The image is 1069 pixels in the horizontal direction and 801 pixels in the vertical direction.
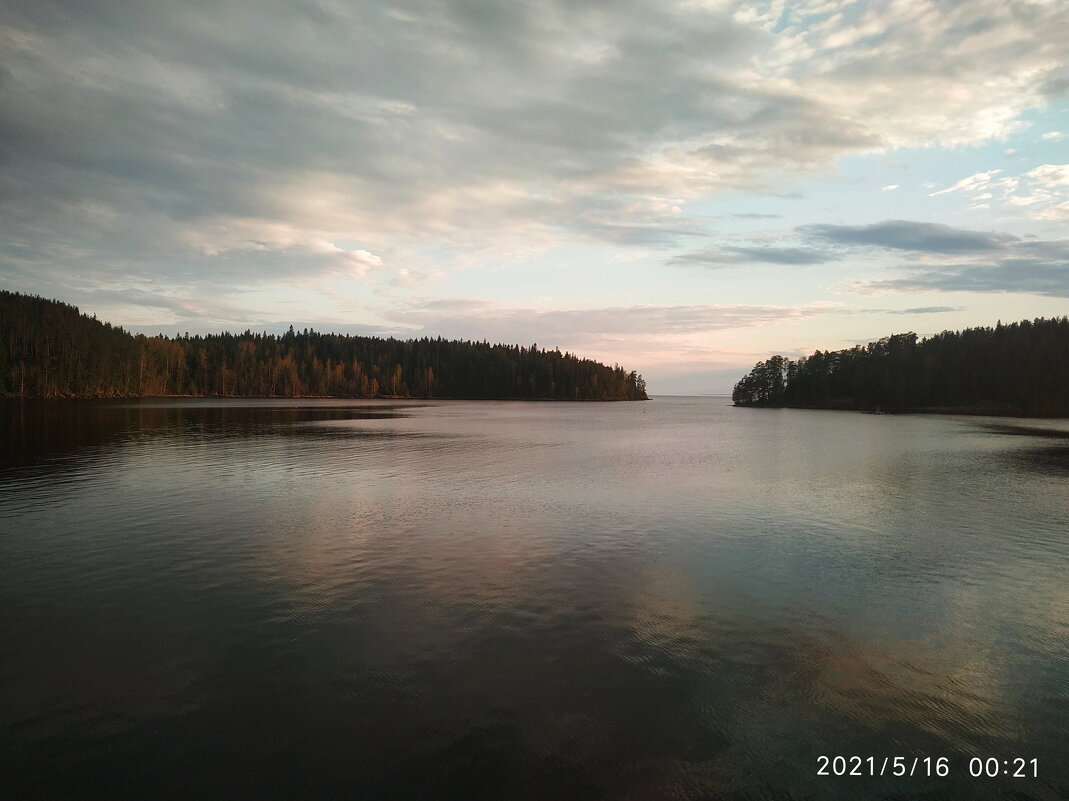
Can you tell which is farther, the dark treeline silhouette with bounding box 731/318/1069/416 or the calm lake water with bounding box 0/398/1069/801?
the dark treeline silhouette with bounding box 731/318/1069/416

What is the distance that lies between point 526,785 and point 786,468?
45009 mm

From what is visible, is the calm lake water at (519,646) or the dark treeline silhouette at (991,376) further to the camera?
the dark treeline silhouette at (991,376)

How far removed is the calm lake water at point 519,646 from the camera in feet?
29.9

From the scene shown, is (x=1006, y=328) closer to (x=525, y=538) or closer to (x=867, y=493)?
(x=867, y=493)

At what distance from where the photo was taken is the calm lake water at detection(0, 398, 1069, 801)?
9.12 meters

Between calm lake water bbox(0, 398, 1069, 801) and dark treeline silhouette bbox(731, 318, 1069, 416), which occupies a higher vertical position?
dark treeline silhouette bbox(731, 318, 1069, 416)

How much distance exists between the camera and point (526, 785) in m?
8.66

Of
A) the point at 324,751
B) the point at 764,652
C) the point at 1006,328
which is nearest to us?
the point at 324,751

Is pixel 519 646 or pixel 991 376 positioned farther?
pixel 991 376

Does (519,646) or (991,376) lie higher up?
(991,376)

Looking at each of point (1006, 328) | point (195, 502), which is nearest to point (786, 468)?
point (195, 502)

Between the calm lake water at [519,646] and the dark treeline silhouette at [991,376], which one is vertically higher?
the dark treeline silhouette at [991,376]

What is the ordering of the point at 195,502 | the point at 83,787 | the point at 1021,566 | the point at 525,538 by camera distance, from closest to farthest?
the point at 83,787 < the point at 1021,566 < the point at 525,538 < the point at 195,502

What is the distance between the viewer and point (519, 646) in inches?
527
